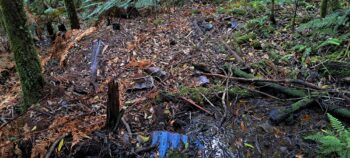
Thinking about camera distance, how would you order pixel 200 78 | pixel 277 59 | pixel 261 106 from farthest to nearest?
pixel 277 59
pixel 200 78
pixel 261 106

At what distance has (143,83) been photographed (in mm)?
4719

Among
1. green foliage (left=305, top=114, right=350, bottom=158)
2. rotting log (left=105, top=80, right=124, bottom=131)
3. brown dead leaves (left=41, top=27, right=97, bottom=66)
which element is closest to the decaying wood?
green foliage (left=305, top=114, right=350, bottom=158)

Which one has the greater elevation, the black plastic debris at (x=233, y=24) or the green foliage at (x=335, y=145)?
the black plastic debris at (x=233, y=24)

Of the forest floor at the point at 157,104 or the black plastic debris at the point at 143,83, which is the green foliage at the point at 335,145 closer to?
the forest floor at the point at 157,104

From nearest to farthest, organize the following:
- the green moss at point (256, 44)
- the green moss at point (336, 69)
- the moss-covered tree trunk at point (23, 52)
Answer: the moss-covered tree trunk at point (23, 52) → the green moss at point (336, 69) → the green moss at point (256, 44)

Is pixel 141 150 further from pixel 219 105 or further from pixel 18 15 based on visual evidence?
pixel 18 15

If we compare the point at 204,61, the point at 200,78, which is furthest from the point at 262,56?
the point at 200,78

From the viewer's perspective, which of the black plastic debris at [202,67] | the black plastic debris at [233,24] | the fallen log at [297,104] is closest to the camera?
the fallen log at [297,104]

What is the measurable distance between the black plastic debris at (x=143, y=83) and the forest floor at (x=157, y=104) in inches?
0.7

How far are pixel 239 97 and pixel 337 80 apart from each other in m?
1.60

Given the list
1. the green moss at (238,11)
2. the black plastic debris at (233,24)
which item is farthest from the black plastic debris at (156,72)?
the green moss at (238,11)

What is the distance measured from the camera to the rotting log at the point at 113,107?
11.5 feet

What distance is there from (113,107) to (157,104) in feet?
2.48

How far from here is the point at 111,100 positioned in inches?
139
